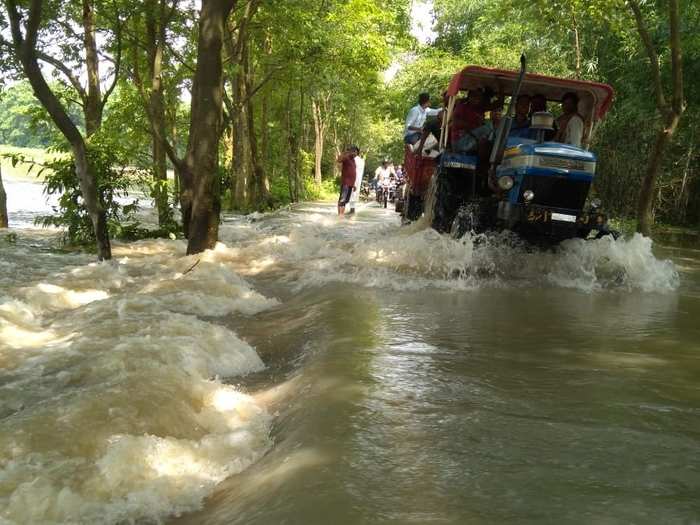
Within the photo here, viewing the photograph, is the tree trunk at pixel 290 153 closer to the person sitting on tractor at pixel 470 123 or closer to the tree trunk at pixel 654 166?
the tree trunk at pixel 654 166

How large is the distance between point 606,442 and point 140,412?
2454 millimetres

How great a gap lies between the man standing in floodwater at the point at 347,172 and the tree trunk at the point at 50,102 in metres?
9.46

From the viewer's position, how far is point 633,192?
904 inches

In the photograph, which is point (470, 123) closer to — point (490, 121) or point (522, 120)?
point (490, 121)

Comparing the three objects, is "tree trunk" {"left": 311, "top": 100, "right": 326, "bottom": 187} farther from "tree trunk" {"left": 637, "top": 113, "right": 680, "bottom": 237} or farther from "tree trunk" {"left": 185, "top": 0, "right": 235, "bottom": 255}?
"tree trunk" {"left": 185, "top": 0, "right": 235, "bottom": 255}

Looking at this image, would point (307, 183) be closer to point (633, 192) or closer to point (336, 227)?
point (633, 192)

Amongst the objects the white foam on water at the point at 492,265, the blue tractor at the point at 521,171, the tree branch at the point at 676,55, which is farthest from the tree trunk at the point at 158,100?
the tree branch at the point at 676,55

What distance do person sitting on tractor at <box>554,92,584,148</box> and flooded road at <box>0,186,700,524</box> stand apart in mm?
2719

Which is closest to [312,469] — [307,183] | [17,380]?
[17,380]

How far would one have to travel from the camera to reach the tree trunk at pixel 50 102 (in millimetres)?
8719

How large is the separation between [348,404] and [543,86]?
7.55 m

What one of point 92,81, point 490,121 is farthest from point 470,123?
point 92,81

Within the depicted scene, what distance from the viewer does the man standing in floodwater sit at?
62.2 feet

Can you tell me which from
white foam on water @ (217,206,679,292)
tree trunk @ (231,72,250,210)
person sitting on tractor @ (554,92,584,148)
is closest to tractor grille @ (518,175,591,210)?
white foam on water @ (217,206,679,292)
